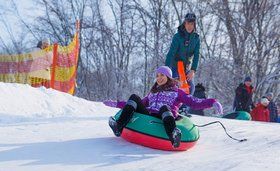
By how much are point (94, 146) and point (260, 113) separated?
7699 millimetres

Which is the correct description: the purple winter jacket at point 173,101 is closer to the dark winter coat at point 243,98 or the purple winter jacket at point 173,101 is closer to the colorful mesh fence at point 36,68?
the colorful mesh fence at point 36,68

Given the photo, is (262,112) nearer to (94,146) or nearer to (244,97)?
(244,97)

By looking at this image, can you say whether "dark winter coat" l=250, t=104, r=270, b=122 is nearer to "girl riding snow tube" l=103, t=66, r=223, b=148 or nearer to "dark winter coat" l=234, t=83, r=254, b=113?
"dark winter coat" l=234, t=83, r=254, b=113

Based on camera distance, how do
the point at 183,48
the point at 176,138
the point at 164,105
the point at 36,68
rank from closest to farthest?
1. the point at 176,138
2. the point at 164,105
3. the point at 183,48
4. the point at 36,68

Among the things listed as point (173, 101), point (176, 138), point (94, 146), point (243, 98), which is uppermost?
point (173, 101)

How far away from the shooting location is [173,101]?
19.2 feet

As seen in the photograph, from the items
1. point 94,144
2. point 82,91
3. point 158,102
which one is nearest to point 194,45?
point 158,102

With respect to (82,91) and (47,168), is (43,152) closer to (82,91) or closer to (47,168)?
(47,168)

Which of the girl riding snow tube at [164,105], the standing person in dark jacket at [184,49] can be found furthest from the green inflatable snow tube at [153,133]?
the standing person in dark jacket at [184,49]

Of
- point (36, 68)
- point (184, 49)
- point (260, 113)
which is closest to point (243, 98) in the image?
point (260, 113)

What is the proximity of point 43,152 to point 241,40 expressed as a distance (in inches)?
708

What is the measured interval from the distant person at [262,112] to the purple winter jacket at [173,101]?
6.56 metres

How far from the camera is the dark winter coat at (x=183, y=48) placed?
746cm

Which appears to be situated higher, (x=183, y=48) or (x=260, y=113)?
(x=183, y=48)
